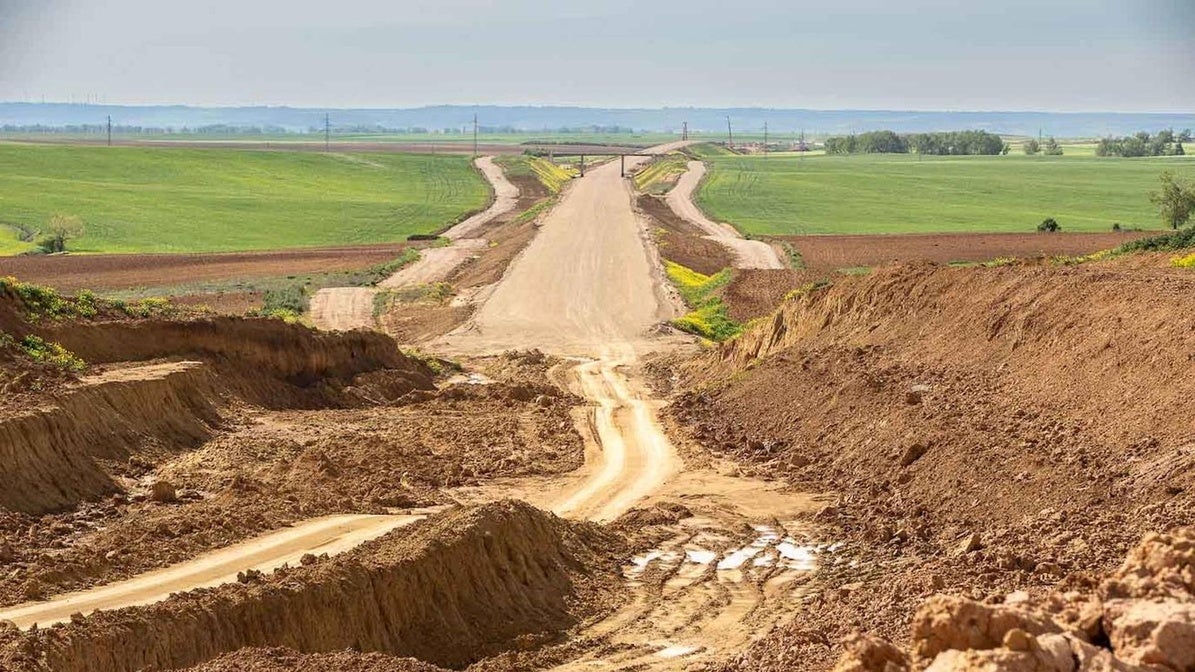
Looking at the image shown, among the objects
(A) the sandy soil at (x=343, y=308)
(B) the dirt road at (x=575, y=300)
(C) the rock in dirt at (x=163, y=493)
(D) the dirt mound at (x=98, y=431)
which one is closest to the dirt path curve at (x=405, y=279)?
(A) the sandy soil at (x=343, y=308)

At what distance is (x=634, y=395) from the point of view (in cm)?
4847

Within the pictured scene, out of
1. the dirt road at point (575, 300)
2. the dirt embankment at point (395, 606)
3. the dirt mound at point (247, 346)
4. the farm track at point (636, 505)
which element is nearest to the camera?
the dirt embankment at point (395, 606)

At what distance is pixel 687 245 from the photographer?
9681 cm

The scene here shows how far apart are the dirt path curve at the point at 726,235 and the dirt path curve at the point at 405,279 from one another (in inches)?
625

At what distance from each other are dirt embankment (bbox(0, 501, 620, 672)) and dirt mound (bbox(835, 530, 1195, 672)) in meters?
9.52

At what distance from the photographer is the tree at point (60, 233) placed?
100312 millimetres

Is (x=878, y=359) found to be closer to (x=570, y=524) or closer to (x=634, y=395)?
(x=634, y=395)

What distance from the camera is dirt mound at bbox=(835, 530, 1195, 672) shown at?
1245 centimetres

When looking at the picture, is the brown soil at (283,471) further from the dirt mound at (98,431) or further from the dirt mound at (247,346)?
→ the dirt mound at (247,346)

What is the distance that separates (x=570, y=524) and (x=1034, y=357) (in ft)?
43.5

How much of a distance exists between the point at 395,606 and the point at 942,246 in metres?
86.7

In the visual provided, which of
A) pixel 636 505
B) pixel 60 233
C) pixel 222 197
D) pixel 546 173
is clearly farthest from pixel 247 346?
pixel 546 173

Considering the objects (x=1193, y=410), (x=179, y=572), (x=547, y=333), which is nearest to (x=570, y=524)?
(x=179, y=572)

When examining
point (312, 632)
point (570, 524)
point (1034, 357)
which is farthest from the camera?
point (1034, 357)
